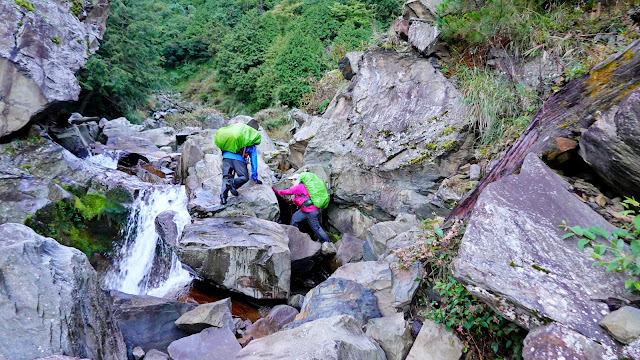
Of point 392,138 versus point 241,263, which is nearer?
point 241,263

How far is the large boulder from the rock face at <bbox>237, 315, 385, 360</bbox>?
417 cm

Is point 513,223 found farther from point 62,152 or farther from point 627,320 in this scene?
point 62,152

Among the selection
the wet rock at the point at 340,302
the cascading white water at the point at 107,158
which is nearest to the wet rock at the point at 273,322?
the wet rock at the point at 340,302

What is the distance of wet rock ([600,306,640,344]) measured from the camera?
7.24ft

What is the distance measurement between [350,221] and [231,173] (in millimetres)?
3132

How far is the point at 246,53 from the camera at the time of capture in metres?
22.6

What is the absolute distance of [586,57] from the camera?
572cm

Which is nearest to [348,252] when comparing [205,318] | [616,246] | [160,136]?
[205,318]

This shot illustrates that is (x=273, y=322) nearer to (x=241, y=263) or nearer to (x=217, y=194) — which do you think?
(x=241, y=263)

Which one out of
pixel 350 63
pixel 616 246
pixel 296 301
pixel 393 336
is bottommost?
pixel 296 301

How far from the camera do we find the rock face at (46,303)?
10.9ft

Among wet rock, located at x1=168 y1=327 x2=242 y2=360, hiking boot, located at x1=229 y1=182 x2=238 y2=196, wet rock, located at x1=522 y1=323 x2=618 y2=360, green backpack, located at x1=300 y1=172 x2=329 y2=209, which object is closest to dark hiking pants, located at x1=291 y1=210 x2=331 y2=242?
green backpack, located at x1=300 y1=172 x2=329 y2=209

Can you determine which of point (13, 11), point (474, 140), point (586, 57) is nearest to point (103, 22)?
point (13, 11)

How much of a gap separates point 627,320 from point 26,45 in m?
12.5
